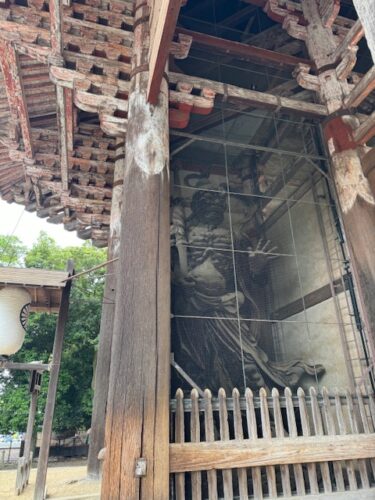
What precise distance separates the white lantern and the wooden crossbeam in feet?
7.58

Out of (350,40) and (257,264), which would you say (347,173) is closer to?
(350,40)

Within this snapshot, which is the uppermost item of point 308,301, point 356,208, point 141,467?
point 356,208

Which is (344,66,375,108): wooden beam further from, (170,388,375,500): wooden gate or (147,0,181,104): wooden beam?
(170,388,375,500): wooden gate

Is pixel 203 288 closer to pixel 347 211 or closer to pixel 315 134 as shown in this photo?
pixel 347 211

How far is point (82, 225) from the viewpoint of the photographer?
6.44 m

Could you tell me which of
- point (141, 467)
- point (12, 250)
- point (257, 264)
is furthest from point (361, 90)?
point (12, 250)

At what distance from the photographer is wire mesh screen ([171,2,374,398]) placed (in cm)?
379

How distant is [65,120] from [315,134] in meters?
3.37

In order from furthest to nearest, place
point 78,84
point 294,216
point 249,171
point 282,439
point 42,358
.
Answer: point 42,358, point 249,171, point 294,216, point 78,84, point 282,439

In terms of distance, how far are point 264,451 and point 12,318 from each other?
2323 mm

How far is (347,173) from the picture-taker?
3533 mm

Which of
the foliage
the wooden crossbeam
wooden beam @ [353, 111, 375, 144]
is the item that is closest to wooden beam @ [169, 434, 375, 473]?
wooden beam @ [353, 111, 375, 144]

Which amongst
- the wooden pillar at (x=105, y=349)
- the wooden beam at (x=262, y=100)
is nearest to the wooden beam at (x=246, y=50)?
the wooden beam at (x=262, y=100)

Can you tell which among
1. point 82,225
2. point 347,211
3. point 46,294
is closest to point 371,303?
point 347,211
